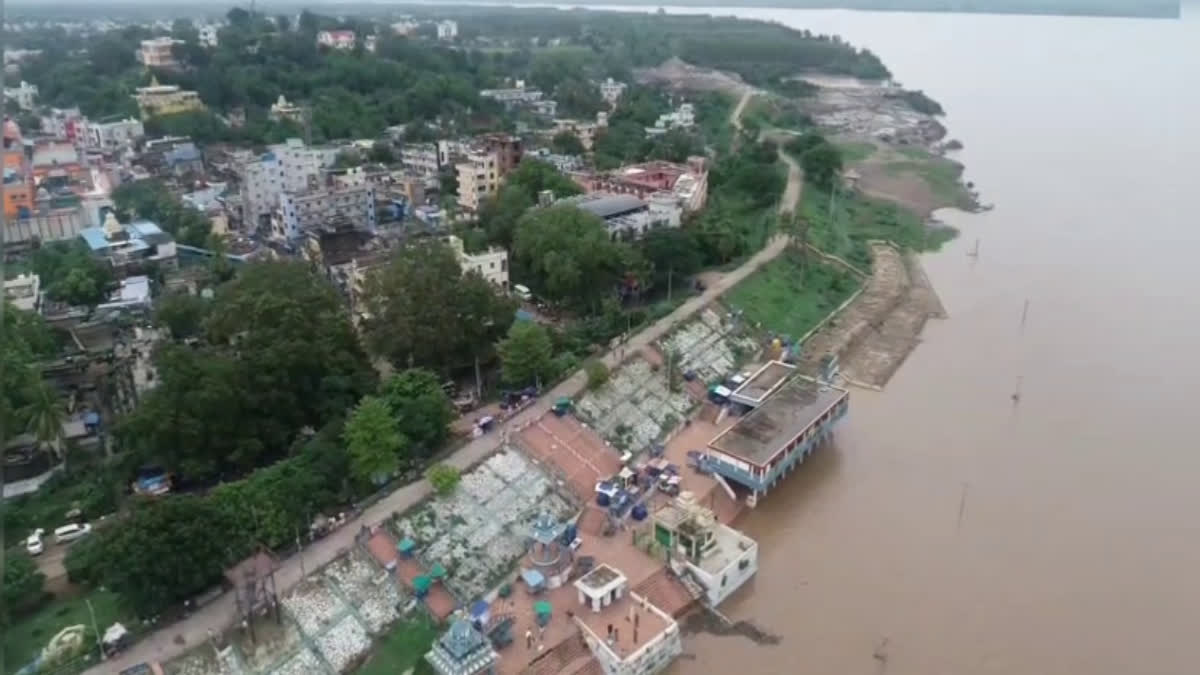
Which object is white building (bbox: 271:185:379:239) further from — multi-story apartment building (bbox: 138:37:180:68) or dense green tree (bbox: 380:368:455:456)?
multi-story apartment building (bbox: 138:37:180:68)

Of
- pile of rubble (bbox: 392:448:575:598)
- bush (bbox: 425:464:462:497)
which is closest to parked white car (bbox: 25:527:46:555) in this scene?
pile of rubble (bbox: 392:448:575:598)

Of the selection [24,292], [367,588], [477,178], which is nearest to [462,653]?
[367,588]

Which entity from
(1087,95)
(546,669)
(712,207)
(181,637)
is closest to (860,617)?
(546,669)

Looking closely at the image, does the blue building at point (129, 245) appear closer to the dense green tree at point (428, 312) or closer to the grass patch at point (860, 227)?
the dense green tree at point (428, 312)

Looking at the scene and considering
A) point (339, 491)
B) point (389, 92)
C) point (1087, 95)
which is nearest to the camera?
point (339, 491)

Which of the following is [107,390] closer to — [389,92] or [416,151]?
[416,151]

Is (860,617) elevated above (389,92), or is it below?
below
